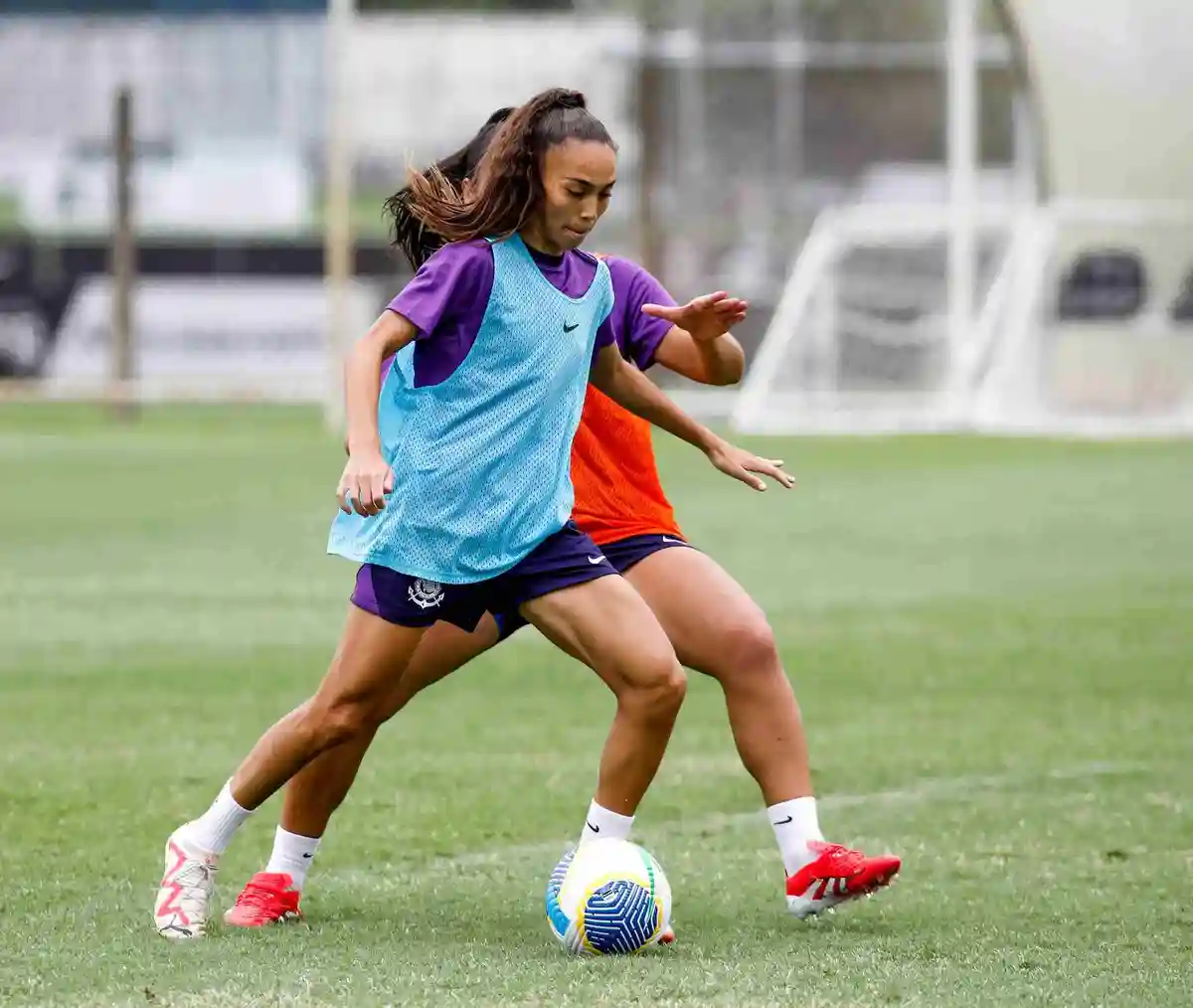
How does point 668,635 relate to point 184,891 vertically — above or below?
above

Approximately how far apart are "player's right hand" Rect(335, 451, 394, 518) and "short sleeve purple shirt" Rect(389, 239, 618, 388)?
0.43 meters

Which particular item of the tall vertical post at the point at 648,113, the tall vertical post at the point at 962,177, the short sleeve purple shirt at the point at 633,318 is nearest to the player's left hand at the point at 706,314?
the short sleeve purple shirt at the point at 633,318

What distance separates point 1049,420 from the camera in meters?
28.3

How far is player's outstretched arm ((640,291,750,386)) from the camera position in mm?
5879

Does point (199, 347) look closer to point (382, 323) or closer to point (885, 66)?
point (885, 66)

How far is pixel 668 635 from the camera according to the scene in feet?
19.6

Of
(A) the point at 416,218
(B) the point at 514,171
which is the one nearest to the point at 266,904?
(A) the point at 416,218

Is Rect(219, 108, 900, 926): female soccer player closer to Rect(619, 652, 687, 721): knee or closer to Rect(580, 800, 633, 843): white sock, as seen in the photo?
Rect(580, 800, 633, 843): white sock

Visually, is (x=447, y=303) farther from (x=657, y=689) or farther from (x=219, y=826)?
(x=219, y=826)

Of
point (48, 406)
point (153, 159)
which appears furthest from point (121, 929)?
point (153, 159)

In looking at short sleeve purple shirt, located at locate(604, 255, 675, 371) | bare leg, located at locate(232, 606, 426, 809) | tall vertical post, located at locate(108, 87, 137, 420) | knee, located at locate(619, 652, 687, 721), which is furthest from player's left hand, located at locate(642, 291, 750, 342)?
tall vertical post, located at locate(108, 87, 137, 420)

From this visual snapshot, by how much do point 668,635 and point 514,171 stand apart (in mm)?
1204

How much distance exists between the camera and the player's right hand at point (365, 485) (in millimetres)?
5059

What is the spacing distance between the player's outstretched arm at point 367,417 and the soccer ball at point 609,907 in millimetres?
993
